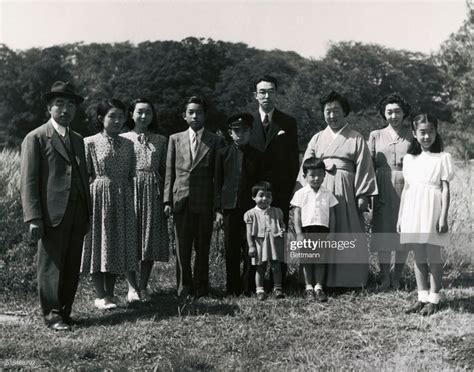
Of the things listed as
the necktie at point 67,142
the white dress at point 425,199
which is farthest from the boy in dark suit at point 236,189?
the white dress at point 425,199

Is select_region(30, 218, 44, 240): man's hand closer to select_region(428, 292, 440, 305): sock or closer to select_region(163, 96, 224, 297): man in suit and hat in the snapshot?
select_region(163, 96, 224, 297): man in suit and hat

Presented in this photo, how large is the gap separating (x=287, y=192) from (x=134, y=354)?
2.66 metres

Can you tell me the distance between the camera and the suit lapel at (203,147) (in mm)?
6082

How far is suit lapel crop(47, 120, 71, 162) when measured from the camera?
5191 mm

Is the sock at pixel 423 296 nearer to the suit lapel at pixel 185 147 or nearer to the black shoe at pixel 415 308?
the black shoe at pixel 415 308

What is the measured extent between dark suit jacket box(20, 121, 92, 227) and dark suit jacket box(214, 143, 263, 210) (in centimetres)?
158

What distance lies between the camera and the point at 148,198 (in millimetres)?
6094

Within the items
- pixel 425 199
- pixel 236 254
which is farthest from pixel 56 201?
pixel 425 199

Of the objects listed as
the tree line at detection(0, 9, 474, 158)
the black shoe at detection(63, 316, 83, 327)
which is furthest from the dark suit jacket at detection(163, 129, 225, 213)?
the tree line at detection(0, 9, 474, 158)

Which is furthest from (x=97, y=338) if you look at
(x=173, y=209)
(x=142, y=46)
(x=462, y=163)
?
(x=142, y=46)

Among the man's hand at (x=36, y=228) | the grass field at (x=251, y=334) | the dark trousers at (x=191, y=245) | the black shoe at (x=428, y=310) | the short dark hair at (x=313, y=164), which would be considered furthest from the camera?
the dark trousers at (x=191, y=245)

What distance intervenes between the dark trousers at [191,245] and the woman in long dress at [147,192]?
0.18m

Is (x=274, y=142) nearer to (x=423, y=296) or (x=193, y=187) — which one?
(x=193, y=187)

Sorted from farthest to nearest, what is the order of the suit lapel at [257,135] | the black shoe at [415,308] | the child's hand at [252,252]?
the suit lapel at [257,135], the child's hand at [252,252], the black shoe at [415,308]
